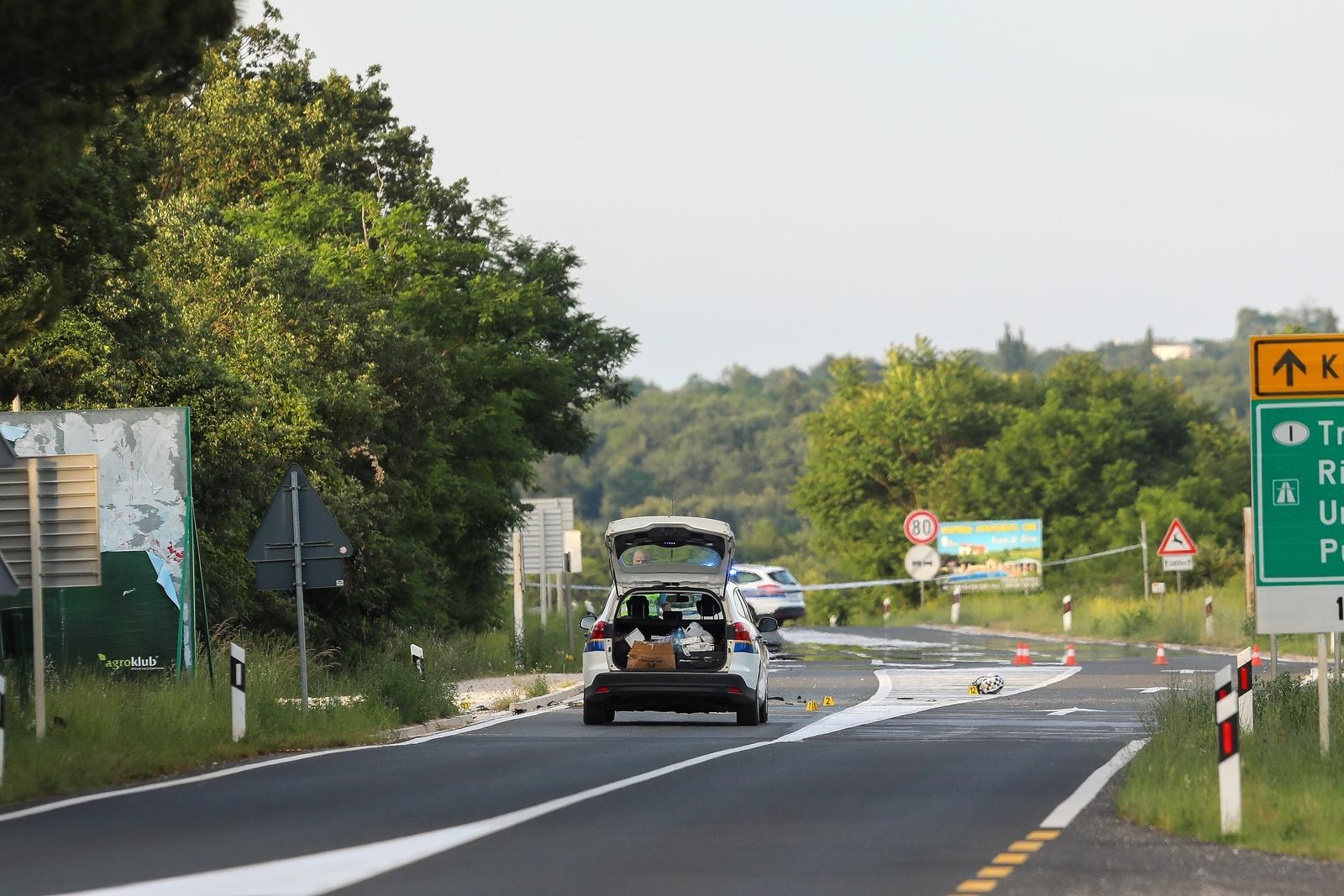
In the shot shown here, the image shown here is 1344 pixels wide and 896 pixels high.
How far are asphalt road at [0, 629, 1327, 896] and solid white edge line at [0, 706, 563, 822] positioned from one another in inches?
3.0

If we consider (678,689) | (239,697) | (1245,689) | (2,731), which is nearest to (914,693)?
(678,689)

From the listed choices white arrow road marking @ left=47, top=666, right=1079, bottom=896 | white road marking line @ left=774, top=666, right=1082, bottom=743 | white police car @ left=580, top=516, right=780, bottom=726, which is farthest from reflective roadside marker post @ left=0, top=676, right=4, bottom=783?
white police car @ left=580, top=516, right=780, bottom=726

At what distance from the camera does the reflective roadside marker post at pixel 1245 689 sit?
1489 centimetres

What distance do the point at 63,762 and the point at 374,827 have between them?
176 inches

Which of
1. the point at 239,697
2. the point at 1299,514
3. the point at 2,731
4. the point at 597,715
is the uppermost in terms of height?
the point at 1299,514

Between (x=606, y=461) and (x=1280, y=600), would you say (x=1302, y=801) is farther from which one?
(x=606, y=461)

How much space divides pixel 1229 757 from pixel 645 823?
137 inches

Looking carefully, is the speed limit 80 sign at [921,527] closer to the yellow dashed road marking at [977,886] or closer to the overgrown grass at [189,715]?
the overgrown grass at [189,715]

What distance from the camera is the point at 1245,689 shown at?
15383 mm

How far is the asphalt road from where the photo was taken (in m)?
11.0

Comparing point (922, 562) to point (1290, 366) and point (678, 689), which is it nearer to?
point (678, 689)

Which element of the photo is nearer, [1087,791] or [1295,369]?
[1295,369]

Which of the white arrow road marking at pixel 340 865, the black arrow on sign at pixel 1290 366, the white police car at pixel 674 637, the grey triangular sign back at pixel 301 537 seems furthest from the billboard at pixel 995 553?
the black arrow on sign at pixel 1290 366

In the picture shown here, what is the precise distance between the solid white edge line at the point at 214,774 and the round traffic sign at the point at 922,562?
32.1m
